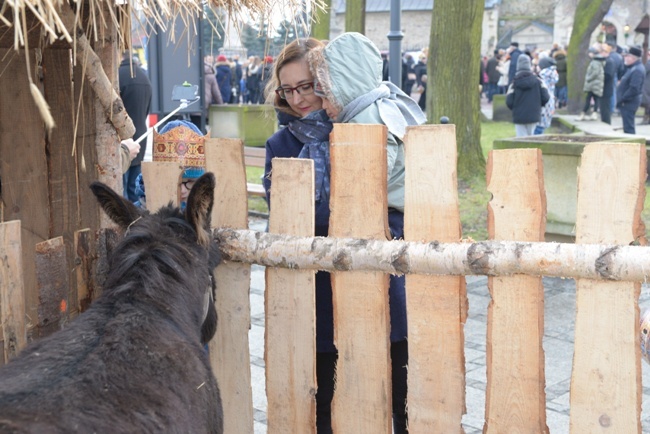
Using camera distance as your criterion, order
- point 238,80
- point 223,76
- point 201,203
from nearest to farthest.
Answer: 1. point 201,203
2. point 223,76
3. point 238,80

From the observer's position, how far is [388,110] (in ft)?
11.5

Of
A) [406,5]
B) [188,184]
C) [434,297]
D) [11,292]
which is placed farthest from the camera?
[406,5]

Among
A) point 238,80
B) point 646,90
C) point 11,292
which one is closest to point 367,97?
point 11,292

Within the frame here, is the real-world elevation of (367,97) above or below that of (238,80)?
below

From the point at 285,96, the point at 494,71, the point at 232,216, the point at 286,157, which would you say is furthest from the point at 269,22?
the point at 494,71

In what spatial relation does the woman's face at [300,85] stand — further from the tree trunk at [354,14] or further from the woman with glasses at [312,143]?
the tree trunk at [354,14]

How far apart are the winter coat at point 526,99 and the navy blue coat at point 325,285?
12174 millimetres

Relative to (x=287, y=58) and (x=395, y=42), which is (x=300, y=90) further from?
(x=395, y=42)

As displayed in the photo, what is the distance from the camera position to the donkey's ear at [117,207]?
3.15 metres

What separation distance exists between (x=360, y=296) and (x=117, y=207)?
39.2 inches

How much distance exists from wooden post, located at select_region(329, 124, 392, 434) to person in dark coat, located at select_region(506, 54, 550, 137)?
12509mm

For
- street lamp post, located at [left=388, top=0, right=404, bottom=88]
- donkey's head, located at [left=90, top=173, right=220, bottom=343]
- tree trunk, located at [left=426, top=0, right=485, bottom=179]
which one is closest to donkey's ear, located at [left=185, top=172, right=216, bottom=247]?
donkey's head, located at [left=90, top=173, right=220, bottom=343]

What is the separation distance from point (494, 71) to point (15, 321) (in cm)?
3161

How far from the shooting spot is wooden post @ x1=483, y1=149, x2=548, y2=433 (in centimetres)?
307
